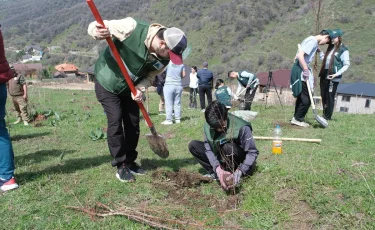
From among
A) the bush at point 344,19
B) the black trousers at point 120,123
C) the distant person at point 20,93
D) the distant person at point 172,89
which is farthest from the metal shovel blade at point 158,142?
the bush at point 344,19

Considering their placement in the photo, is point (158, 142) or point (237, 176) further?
point (158, 142)

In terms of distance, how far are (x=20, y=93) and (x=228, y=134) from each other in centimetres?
701

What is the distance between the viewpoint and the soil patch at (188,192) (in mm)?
3301

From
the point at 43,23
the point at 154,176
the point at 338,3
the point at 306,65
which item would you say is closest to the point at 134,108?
the point at 154,176

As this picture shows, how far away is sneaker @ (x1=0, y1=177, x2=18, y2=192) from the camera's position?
3473 millimetres

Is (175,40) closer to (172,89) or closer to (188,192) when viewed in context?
(188,192)

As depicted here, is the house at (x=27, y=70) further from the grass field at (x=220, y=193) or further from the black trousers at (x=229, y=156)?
the black trousers at (x=229, y=156)

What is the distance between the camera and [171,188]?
12.0ft

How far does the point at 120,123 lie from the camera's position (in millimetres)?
3711

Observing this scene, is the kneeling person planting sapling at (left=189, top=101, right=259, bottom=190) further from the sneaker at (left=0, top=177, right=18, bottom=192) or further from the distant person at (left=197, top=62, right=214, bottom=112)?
the distant person at (left=197, top=62, right=214, bottom=112)

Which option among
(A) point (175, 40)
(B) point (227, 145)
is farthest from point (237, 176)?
(A) point (175, 40)

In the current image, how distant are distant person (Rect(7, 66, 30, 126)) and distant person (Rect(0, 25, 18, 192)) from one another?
5.50 meters

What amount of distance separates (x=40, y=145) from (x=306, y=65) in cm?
520

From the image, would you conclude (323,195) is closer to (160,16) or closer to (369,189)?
Answer: (369,189)
